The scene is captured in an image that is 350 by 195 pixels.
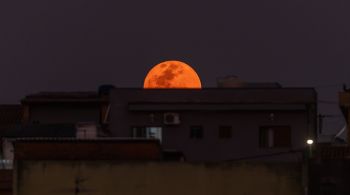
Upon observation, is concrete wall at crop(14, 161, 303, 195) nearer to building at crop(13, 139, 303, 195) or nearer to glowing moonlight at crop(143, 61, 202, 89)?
building at crop(13, 139, 303, 195)

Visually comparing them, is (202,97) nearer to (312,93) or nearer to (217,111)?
(217,111)

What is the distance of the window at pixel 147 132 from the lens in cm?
5772

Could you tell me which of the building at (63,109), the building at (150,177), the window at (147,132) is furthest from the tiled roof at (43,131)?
the building at (150,177)

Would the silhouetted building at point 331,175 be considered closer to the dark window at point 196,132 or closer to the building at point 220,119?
the building at point 220,119

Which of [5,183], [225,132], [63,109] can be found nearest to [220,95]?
[225,132]

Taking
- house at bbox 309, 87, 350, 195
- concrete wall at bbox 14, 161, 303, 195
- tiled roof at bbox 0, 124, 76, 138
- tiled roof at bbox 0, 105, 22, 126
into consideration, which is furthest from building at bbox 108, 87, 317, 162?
concrete wall at bbox 14, 161, 303, 195

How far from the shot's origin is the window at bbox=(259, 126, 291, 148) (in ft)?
188

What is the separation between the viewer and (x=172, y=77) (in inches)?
2406

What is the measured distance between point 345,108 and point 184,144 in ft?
37.5

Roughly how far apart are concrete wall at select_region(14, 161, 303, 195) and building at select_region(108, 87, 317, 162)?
21.3m

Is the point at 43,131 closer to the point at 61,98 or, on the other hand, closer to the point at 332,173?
the point at 61,98

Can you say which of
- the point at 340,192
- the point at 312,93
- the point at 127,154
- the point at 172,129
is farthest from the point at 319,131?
the point at 127,154

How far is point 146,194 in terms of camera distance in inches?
1407

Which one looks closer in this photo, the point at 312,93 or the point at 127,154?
the point at 127,154
